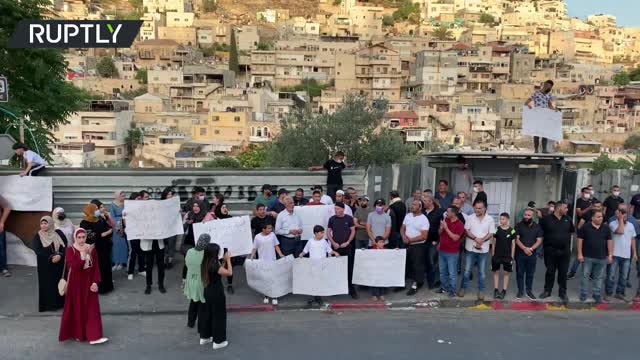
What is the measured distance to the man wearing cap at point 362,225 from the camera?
11500mm

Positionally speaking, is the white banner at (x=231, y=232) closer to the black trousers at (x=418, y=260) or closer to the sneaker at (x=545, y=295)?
the black trousers at (x=418, y=260)

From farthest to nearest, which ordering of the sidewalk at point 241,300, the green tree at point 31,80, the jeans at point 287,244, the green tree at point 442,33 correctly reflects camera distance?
the green tree at point 442,33
the green tree at point 31,80
the jeans at point 287,244
the sidewalk at point 241,300

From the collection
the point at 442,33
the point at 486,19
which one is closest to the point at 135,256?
the point at 442,33

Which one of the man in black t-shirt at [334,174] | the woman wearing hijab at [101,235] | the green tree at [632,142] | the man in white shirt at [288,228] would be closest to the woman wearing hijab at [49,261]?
the woman wearing hijab at [101,235]

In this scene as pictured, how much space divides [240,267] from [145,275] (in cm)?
178

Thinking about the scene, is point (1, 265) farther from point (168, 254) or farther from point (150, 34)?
point (150, 34)

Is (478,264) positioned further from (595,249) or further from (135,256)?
(135,256)

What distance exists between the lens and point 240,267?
1191 cm

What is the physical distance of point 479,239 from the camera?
34.2 ft

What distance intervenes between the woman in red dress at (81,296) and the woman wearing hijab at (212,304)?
1.39 metres

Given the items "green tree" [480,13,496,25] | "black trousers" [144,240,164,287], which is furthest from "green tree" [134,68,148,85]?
"black trousers" [144,240,164,287]

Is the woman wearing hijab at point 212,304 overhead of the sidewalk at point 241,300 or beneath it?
overhead

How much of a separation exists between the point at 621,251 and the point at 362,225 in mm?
4501

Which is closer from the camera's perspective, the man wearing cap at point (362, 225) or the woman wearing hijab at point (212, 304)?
the woman wearing hijab at point (212, 304)
